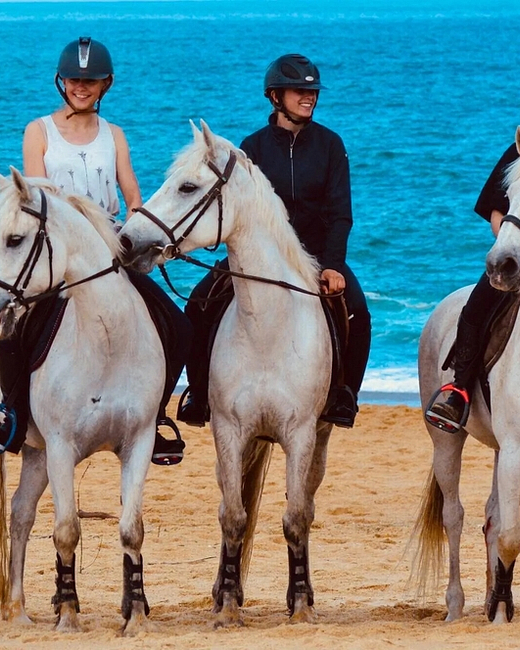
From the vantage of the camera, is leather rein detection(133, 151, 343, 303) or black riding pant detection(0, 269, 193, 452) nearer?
leather rein detection(133, 151, 343, 303)

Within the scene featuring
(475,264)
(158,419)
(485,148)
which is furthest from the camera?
(485,148)

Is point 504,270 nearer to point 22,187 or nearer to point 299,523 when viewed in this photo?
point 299,523

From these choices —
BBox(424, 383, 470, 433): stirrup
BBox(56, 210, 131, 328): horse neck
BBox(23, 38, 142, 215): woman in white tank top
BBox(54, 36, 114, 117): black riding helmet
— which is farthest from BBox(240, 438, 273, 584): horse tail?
BBox(54, 36, 114, 117): black riding helmet

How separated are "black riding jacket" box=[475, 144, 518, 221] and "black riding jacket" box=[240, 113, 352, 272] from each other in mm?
744

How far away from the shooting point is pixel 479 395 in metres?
6.15

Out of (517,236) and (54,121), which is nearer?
(517,236)

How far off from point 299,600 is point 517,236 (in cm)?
217

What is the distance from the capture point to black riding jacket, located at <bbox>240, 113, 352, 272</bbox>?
6426mm

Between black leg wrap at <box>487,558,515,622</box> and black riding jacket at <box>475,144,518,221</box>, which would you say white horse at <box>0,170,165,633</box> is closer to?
black leg wrap at <box>487,558,515,622</box>

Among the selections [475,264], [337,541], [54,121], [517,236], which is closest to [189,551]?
[337,541]

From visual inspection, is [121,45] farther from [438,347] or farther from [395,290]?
[438,347]

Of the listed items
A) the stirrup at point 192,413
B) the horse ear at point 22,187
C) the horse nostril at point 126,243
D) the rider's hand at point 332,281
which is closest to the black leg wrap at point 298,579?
the stirrup at point 192,413

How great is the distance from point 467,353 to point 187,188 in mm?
1598

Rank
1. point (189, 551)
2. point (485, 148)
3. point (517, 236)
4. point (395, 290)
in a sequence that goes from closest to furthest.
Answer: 1. point (517, 236)
2. point (189, 551)
3. point (395, 290)
4. point (485, 148)
